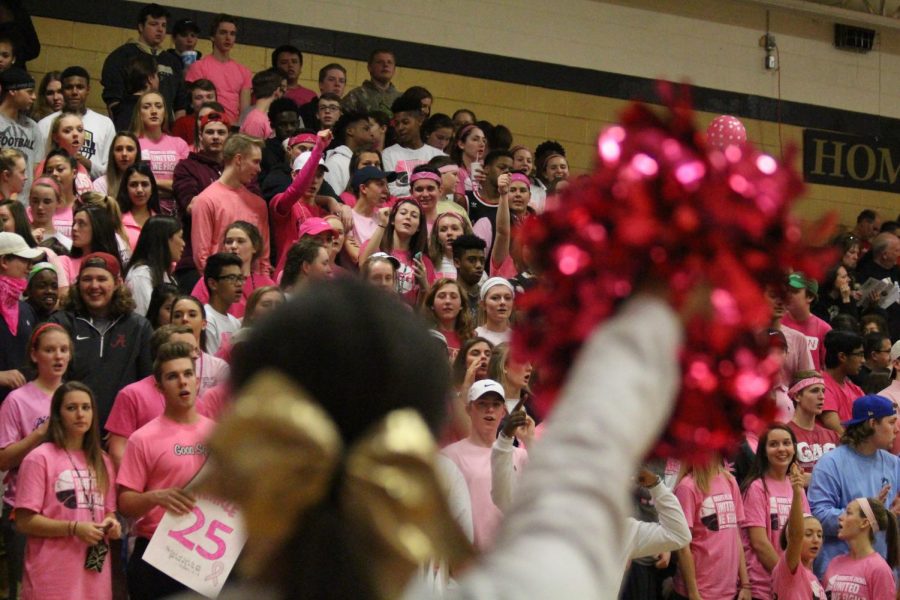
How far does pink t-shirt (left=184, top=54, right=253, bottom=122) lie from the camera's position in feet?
33.8

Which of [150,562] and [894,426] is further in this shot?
[894,426]

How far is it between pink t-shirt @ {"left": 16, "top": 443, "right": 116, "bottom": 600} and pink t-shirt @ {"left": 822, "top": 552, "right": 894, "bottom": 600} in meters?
3.55

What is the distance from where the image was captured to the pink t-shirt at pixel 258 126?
9.69m

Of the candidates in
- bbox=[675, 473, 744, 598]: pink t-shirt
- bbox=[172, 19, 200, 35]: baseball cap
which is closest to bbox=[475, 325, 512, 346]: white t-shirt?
bbox=[675, 473, 744, 598]: pink t-shirt

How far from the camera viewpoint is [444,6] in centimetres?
1270

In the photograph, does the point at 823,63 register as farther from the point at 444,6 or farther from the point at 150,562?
the point at 150,562

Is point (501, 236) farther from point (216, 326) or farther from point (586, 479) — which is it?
point (586, 479)

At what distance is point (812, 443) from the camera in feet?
26.1

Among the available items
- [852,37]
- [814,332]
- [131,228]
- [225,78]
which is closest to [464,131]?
[225,78]

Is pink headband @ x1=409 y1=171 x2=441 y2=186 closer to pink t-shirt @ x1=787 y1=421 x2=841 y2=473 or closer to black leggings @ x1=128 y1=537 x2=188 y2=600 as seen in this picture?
pink t-shirt @ x1=787 y1=421 x2=841 y2=473

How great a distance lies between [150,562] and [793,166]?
12.7ft

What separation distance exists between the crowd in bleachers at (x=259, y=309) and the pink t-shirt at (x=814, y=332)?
0.08 feet

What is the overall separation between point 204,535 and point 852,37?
1175 cm

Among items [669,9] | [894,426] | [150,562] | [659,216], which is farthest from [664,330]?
[669,9]
